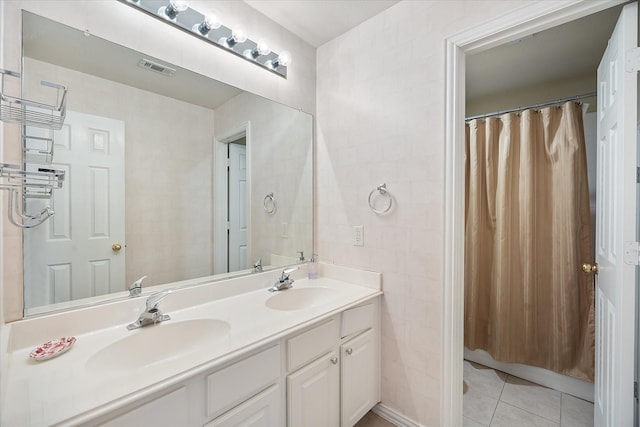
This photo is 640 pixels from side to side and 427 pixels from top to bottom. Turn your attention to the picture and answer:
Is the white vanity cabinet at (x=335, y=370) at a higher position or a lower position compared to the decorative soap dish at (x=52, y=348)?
lower

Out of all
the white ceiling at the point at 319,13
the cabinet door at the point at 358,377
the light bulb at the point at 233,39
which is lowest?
the cabinet door at the point at 358,377

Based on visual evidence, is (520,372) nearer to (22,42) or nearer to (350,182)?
(350,182)

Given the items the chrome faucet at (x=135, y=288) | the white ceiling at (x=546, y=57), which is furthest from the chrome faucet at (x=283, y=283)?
the white ceiling at (x=546, y=57)

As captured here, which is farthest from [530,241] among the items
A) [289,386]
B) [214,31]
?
[214,31]

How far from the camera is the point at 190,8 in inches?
56.1

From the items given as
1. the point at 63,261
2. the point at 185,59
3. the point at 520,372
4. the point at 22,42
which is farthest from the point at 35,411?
the point at 520,372

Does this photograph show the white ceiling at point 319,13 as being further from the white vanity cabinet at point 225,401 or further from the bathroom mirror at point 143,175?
the white vanity cabinet at point 225,401

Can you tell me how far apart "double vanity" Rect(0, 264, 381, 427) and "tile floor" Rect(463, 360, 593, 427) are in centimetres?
72

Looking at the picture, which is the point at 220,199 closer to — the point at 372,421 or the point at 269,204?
the point at 269,204

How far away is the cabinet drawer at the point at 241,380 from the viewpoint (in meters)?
0.94

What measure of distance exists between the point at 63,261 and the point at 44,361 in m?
0.38

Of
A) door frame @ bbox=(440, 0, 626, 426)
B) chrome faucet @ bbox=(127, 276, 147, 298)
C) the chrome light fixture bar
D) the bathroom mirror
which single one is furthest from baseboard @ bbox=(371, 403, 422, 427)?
the chrome light fixture bar

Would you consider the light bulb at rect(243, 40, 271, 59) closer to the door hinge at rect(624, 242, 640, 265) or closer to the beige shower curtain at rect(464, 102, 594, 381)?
the beige shower curtain at rect(464, 102, 594, 381)

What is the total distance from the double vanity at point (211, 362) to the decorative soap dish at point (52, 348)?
0.9 inches
